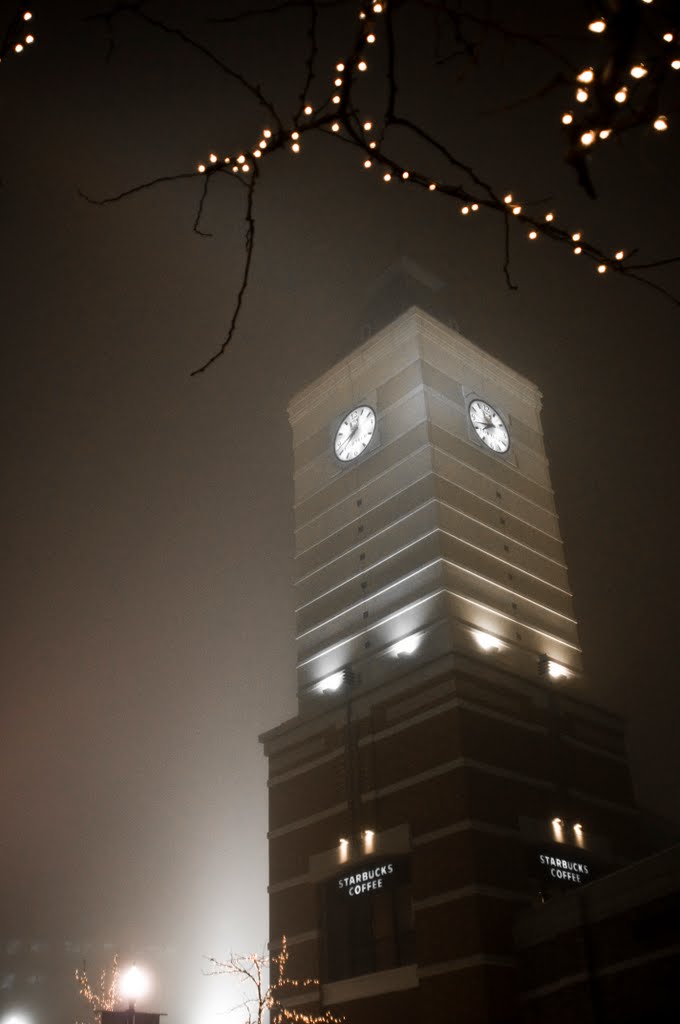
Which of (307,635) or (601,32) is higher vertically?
(307,635)

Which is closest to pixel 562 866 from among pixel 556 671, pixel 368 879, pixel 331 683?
pixel 368 879

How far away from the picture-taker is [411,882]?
27.9m

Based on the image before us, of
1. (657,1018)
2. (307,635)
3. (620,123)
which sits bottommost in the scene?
(657,1018)

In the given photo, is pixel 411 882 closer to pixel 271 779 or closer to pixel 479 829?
pixel 479 829

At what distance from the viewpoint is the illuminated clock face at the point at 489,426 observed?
39.7 metres

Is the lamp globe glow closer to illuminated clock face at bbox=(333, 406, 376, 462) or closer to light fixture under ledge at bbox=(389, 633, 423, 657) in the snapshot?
light fixture under ledge at bbox=(389, 633, 423, 657)

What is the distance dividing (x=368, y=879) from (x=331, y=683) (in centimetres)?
817

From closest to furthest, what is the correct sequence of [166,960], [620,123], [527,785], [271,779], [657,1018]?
[620,123] → [657,1018] → [527,785] → [271,779] → [166,960]

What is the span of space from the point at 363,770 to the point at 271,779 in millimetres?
5090

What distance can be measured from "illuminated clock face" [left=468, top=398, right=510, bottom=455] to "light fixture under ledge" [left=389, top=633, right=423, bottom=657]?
10.5m

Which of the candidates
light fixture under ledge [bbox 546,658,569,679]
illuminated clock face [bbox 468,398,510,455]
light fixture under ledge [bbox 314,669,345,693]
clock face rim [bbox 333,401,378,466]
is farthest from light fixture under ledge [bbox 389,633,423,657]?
illuminated clock face [bbox 468,398,510,455]

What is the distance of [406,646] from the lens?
33188 millimetres

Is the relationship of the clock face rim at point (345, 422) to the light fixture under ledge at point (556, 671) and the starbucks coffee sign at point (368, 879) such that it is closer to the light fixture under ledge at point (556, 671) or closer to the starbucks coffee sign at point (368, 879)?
the light fixture under ledge at point (556, 671)

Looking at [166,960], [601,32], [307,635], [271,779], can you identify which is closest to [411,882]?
[271,779]
